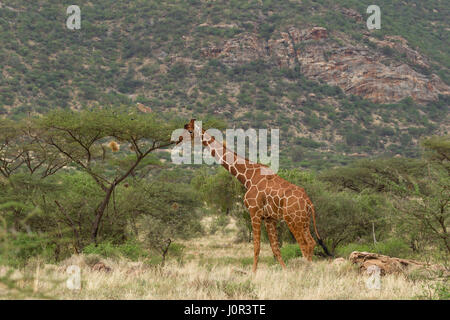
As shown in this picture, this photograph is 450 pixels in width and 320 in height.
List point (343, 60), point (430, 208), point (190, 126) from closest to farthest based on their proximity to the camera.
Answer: point (430, 208), point (190, 126), point (343, 60)

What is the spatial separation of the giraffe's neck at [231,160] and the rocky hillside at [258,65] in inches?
1289

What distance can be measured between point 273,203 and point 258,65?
54874mm

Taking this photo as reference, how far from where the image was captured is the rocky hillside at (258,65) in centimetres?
4953

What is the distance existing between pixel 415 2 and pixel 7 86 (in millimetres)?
58442

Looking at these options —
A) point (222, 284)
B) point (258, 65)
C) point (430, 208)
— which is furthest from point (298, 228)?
point (258, 65)

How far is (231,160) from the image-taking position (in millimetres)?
10156

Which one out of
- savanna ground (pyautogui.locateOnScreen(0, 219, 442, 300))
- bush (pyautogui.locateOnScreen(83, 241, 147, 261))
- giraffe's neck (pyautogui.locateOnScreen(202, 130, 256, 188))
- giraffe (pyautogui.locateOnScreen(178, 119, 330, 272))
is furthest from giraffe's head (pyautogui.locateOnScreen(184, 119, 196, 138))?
bush (pyautogui.locateOnScreen(83, 241, 147, 261))

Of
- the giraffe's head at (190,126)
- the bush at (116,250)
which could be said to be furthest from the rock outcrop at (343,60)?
the giraffe's head at (190,126)

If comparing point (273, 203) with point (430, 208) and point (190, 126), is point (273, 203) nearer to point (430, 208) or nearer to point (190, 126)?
point (190, 126)

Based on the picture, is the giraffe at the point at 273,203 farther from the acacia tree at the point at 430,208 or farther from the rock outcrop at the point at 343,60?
the rock outcrop at the point at 343,60

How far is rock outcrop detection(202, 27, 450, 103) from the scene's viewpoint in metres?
61.3
